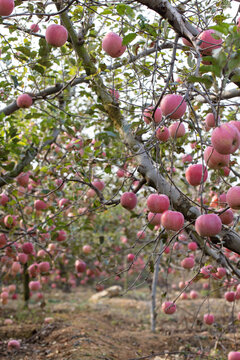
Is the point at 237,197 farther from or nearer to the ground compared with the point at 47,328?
farther from the ground

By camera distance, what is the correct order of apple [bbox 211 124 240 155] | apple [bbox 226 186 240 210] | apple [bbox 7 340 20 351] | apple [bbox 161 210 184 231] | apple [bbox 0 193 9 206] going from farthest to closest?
1. apple [bbox 7 340 20 351]
2. apple [bbox 0 193 9 206]
3. apple [bbox 161 210 184 231]
4. apple [bbox 226 186 240 210]
5. apple [bbox 211 124 240 155]

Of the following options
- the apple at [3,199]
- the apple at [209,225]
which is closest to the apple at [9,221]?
the apple at [3,199]

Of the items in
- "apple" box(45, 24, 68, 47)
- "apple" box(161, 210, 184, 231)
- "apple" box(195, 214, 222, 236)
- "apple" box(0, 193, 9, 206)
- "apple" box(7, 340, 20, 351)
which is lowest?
"apple" box(7, 340, 20, 351)

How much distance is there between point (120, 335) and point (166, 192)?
3649mm

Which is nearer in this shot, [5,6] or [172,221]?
[172,221]

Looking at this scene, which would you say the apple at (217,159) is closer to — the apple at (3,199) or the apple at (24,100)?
the apple at (24,100)

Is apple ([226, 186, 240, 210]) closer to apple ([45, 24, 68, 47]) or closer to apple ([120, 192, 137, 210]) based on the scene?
apple ([120, 192, 137, 210])

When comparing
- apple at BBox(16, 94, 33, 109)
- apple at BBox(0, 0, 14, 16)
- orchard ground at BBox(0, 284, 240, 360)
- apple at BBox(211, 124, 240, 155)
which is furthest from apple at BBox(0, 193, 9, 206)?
apple at BBox(211, 124, 240, 155)

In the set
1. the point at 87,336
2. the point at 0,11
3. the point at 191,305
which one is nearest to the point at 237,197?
the point at 0,11

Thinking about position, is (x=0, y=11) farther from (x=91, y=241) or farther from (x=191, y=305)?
(x=191, y=305)

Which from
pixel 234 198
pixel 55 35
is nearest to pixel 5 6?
pixel 55 35

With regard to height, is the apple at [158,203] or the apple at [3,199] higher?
the apple at [3,199]

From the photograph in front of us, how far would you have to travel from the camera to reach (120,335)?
505cm

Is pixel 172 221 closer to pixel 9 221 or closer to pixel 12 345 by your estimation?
pixel 9 221
